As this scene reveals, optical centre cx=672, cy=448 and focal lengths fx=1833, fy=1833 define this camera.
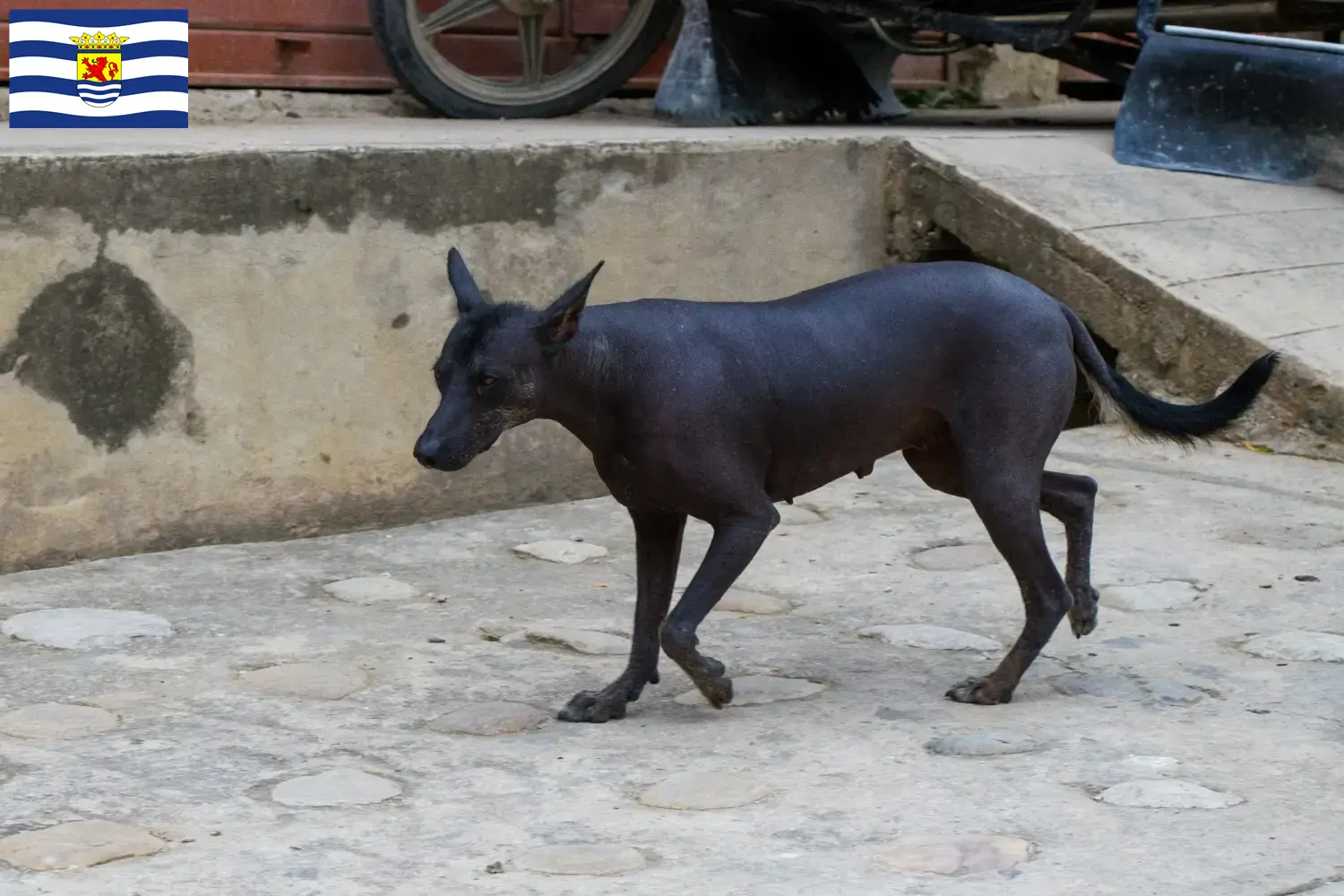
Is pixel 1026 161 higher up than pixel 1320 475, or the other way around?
pixel 1026 161

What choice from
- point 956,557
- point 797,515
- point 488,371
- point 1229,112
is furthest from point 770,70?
point 488,371

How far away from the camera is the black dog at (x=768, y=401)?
3.66 m

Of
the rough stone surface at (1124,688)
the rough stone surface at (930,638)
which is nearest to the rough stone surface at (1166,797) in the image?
the rough stone surface at (1124,688)

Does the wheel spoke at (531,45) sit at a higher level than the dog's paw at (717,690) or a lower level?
higher

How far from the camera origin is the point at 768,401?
3.81 metres

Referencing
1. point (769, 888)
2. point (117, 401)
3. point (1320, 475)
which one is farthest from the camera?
point (1320, 475)

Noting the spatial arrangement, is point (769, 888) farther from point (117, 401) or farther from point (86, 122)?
point (86, 122)

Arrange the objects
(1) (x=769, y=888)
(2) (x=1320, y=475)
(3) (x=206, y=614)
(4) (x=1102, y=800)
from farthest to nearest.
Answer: (2) (x=1320, y=475), (3) (x=206, y=614), (4) (x=1102, y=800), (1) (x=769, y=888)

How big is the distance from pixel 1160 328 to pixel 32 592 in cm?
359

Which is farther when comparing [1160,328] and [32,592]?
[1160,328]

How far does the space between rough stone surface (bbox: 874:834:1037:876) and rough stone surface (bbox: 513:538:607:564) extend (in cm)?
236

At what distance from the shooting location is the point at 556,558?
5.28 metres

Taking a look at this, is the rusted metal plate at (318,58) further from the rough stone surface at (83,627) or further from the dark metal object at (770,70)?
the rough stone surface at (83,627)

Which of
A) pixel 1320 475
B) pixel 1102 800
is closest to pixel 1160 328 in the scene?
pixel 1320 475
